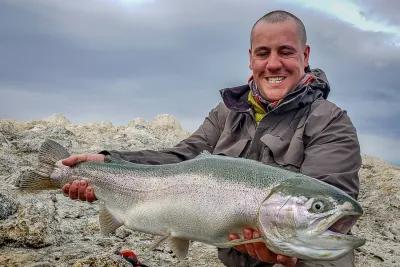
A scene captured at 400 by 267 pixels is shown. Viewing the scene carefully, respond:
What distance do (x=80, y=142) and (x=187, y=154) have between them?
5.07 metres

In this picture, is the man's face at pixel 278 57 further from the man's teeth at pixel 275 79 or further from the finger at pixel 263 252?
the finger at pixel 263 252

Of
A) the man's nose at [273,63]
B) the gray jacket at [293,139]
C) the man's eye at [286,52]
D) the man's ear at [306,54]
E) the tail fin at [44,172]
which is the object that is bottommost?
the tail fin at [44,172]

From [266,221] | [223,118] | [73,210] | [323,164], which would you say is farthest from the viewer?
[73,210]

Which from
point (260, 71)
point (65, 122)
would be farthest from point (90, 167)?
point (65, 122)

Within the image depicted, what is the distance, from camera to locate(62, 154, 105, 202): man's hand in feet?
15.1

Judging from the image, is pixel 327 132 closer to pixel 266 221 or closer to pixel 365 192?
pixel 266 221

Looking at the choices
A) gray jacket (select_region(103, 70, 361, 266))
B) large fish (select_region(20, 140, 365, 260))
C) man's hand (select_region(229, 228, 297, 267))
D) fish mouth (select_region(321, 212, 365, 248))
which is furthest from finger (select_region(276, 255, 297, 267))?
gray jacket (select_region(103, 70, 361, 266))

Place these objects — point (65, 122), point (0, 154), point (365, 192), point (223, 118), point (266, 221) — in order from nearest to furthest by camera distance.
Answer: point (266, 221) → point (223, 118) → point (365, 192) → point (0, 154) → point (65, 122)

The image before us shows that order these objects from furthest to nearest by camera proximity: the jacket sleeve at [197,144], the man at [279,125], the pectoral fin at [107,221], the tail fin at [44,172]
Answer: the jacket sleeve at [197,144]
the tail fin at [44,172]
the pectoral fin at [107,221]
the man at [279,125]

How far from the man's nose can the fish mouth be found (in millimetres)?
1530

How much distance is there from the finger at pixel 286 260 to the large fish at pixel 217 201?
16cm

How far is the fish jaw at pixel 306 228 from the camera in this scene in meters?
3.23

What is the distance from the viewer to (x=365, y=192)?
757 cm

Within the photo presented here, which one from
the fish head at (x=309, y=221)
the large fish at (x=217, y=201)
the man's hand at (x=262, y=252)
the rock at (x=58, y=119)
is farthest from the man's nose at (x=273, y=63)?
the rock at (x=58, y=119)
